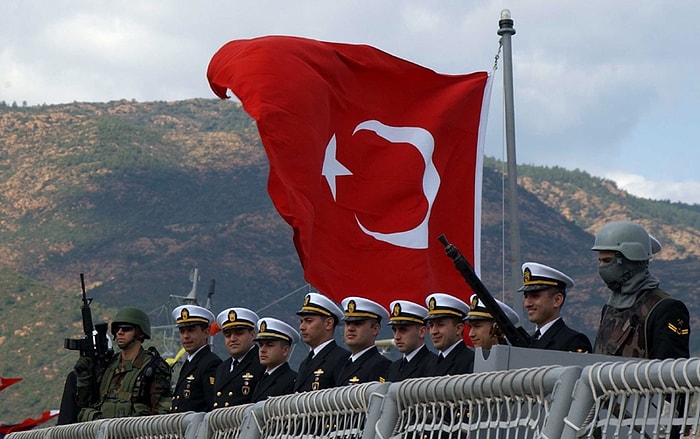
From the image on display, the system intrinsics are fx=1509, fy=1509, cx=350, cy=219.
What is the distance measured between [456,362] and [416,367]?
0.39 meters

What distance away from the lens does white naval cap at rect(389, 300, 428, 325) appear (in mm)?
8836

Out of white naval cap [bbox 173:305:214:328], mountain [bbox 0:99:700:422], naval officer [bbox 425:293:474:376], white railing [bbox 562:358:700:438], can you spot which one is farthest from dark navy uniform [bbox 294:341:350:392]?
mountain [bbox 0:99:700:422]

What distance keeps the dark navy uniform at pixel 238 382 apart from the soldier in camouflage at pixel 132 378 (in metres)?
0.42

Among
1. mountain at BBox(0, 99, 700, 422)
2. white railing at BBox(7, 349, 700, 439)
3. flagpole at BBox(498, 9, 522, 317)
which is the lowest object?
white railing at BBox(7, 349, 700, 439)

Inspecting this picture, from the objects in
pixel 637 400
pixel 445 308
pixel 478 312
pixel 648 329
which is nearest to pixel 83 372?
pixel 445 308

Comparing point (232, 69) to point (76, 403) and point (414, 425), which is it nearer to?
point (76, 403)

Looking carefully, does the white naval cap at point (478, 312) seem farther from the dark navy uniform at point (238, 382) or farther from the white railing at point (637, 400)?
the white railing at point (637, 400)

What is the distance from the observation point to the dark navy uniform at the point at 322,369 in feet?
30.4

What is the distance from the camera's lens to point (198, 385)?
420 inches

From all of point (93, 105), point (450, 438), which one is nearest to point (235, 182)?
point (93, 105)

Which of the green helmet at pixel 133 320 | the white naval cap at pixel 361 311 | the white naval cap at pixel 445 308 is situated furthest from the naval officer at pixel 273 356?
the white naval cap at pixel 445 308

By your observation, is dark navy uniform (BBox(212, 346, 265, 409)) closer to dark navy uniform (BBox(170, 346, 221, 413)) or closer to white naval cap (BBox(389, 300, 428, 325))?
dark navy uniform (BBox(170, 346, 221, 413))

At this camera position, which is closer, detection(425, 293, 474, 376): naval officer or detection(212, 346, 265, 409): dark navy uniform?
detection(425, 293, 474, 376): naval officer

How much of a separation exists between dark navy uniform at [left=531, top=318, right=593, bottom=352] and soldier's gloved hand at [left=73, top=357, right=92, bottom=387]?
4.57 m
